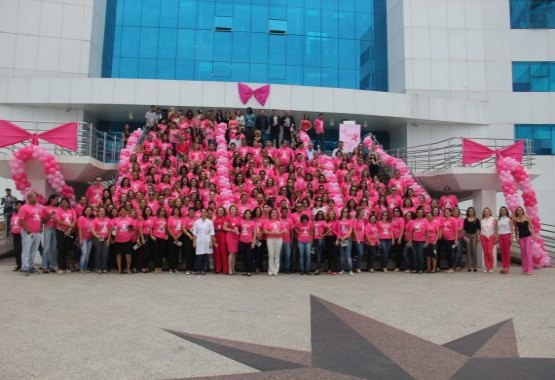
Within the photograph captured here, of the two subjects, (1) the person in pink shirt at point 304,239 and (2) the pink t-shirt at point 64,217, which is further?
(1) the person in pink shirt at point 304,239

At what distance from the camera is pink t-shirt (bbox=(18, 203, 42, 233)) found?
1111 centimetres

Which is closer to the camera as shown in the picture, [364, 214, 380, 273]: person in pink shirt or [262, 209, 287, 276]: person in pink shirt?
[262, 209, 287, 276]: person in pink shirt

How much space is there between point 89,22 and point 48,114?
5.08m

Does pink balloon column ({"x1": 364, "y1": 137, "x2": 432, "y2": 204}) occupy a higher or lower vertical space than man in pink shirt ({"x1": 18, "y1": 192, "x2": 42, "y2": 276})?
higher

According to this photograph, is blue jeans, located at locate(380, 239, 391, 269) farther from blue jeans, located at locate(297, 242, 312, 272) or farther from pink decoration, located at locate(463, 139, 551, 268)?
pink decoration, located at locate(463, 139, 551, 268)

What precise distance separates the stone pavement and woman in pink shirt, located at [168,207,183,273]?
914 mm

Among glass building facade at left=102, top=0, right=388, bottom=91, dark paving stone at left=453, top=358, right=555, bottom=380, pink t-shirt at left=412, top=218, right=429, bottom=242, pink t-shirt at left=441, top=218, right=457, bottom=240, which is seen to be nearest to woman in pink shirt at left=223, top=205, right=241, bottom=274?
pink t-shirt at left=412, top=218, right=429, bottom=242

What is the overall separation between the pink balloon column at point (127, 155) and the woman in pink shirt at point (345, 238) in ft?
22.4

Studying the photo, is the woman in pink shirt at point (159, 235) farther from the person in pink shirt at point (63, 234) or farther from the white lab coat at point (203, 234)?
the person in pink shirt at point (63, 234)

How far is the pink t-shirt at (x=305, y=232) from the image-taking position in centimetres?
1159

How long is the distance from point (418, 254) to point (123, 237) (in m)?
7.34

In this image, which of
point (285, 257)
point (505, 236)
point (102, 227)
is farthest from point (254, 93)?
Answer: point (505, 236)

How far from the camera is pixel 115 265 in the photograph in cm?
1174

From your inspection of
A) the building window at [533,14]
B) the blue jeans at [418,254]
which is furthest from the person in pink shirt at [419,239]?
the building window at [533,14]
